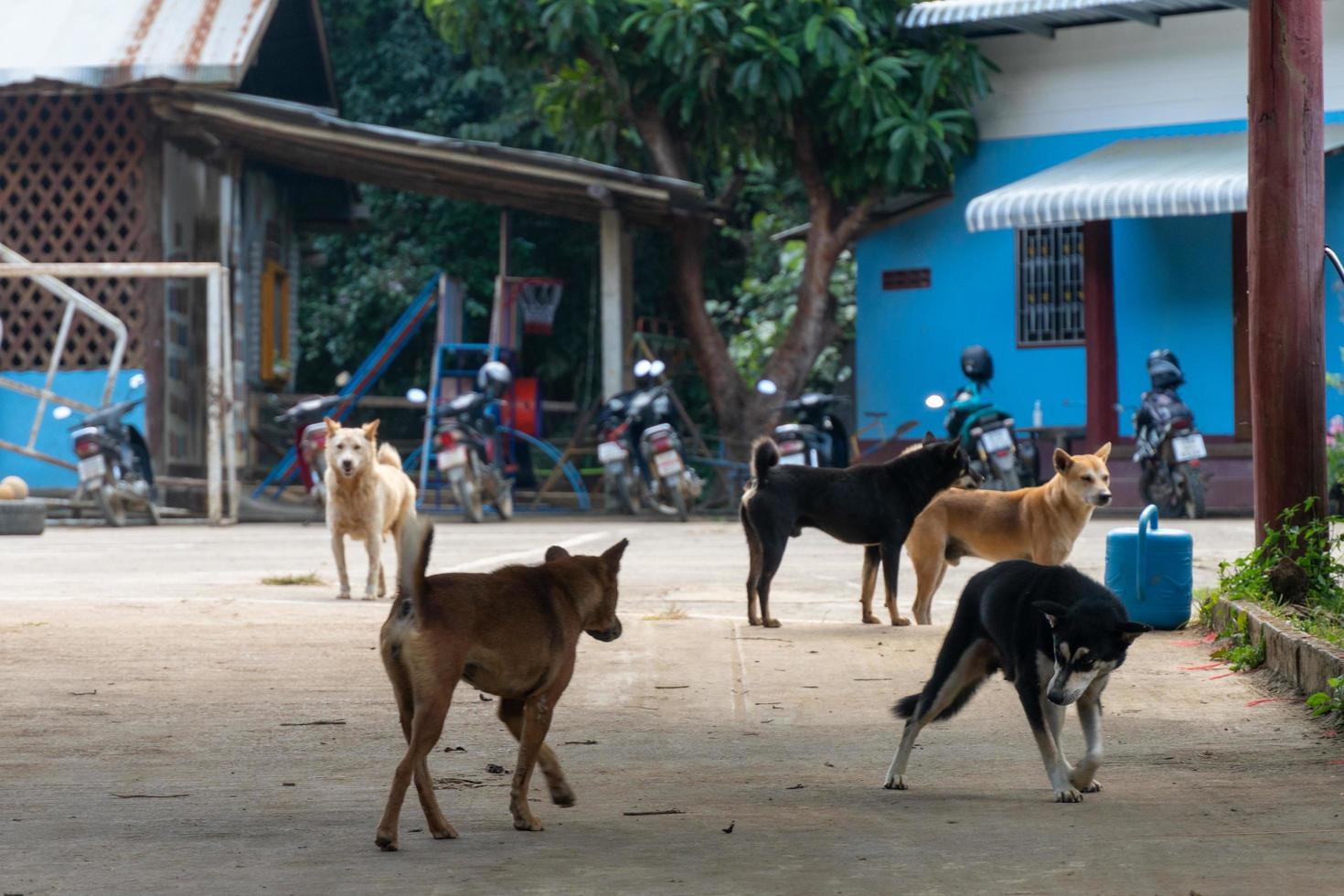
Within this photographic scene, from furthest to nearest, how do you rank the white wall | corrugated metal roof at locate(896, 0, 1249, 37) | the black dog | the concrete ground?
the white wall, corrugated metal roof at locate(896, 0, 1249, 37), the black dog, the concrete ground

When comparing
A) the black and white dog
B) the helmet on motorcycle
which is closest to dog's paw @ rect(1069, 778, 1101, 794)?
the black and white dog

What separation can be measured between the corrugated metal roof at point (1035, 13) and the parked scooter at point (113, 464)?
9.23m

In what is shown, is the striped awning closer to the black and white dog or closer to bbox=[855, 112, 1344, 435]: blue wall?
bbox=[855, 112, 1344, 435]: blue wall

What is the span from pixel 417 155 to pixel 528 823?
14.8m

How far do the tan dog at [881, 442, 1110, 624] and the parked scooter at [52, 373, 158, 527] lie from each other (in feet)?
33.0

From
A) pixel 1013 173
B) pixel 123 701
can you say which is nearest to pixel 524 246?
A: pixel 1013 173

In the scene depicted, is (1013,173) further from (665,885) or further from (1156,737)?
(665,885)

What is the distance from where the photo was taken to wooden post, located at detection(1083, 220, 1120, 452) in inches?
732

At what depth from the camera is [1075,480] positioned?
9242 mm

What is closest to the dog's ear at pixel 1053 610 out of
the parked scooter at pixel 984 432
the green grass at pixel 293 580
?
the green grass at pixel 293 580

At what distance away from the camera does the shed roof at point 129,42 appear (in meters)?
18.1

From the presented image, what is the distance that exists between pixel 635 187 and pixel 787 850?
14.8 metres

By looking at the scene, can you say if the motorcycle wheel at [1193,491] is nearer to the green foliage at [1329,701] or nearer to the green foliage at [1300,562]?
the green foliage at [1300,562]

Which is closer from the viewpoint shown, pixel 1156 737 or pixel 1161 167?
pixel 1156 737
